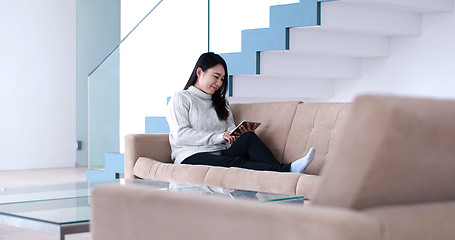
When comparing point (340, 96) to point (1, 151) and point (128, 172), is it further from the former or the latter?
point (1, 151)

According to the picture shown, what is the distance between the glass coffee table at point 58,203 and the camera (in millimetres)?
2289

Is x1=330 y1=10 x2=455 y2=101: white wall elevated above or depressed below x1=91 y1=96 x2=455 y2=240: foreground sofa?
above

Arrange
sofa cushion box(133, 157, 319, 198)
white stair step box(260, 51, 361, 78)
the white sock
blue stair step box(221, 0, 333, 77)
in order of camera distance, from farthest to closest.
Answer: white stair step box(260, 51, 361, 78) → blue stair step box(221, 0, 333, 77) → the white sock → sofa cushion box(133, 157, 319, 198)

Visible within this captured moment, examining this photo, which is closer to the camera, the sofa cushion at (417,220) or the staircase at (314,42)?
the sofa cushion at (417,220)

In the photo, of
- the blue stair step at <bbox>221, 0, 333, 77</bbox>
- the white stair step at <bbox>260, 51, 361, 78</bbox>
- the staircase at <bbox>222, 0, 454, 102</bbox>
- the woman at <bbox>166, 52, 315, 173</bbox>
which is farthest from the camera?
the white stair step at <bbox>260, 51, 361, 78</bbox>

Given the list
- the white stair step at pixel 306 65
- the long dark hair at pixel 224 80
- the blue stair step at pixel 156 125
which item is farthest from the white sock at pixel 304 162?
the blue stair step at pixel 156 125

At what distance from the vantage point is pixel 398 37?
5.43 metres

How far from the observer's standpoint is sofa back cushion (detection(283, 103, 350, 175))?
11.8 ft

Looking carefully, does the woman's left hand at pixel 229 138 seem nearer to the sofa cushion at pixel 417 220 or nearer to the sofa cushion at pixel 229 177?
the sofa cushion at pixel 229 177

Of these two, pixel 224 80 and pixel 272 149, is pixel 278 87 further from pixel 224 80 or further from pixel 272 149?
pixel 272 149

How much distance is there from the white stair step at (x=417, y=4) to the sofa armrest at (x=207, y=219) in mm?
3456

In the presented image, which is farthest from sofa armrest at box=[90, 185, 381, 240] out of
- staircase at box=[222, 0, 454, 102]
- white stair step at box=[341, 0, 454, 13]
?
white stair step at box=[341, 0, 454, 13]

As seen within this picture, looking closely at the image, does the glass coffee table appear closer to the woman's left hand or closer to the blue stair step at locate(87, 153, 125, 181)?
the woman's left hand

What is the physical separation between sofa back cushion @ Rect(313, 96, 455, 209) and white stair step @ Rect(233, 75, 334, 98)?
370 cm
